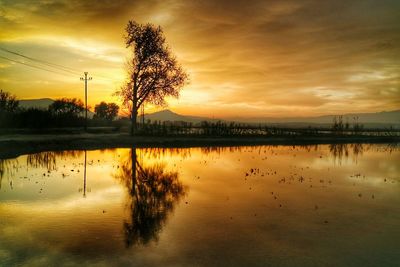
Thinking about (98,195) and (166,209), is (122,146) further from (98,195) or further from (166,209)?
(166,209)

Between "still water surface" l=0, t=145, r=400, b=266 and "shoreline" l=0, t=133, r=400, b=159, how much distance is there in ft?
40.6

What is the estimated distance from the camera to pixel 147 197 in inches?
615

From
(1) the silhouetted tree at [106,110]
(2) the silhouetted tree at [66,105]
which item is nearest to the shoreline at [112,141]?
(2) the silhouetted tree at [66,105]

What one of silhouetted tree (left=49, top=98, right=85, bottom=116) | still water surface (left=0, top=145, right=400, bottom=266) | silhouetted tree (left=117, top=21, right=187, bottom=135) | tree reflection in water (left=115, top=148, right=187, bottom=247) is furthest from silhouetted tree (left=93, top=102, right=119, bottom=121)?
still water surface (left=0, top=145, right=400, bottom=266)

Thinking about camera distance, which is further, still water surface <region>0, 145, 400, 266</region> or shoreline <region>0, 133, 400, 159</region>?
shoreline <region>0, 133, 400, 159</region>

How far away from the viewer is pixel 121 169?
78.2 feet

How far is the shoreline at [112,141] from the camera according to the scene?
3459 cm

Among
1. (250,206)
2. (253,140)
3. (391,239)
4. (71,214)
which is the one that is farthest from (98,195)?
(253,140)

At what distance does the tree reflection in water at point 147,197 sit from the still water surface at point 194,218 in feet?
0.18

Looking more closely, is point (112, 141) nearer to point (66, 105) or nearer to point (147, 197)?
point (147, 197)

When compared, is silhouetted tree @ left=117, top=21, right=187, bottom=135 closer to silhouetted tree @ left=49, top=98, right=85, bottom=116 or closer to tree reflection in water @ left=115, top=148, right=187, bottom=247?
tree reflection in water @ left=115, top=148, right=187, bottom=247

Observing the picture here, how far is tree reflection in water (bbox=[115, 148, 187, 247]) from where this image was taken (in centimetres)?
1092

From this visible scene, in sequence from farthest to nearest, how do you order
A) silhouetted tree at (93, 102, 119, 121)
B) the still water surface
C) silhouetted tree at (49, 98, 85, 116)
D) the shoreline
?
silhouetted tree at (93, 102, 119, 121) → silhouetted tree at (49, 98, 85, 116) → the shoreline → the still water surface

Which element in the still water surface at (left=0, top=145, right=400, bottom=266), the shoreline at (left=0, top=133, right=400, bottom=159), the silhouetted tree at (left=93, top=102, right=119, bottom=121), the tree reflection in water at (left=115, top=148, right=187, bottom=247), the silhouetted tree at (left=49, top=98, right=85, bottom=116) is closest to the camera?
the still water surface at (left=0, top=145, right=400, bottom=266)
